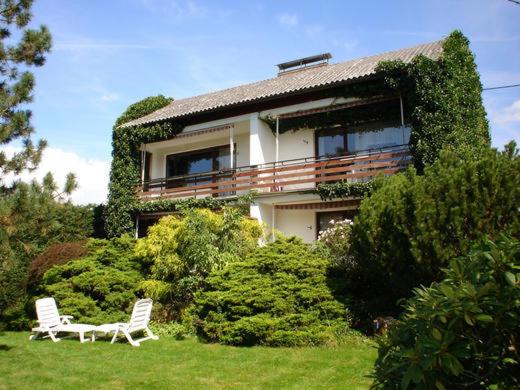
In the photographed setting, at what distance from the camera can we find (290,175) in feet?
54.2

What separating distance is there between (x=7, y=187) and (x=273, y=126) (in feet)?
38.8

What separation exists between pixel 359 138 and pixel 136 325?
10800mm

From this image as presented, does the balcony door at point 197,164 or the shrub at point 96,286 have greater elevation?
the balcony door at point 197,164

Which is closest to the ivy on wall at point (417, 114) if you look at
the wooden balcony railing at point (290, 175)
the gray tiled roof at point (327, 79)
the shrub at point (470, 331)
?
the gray tiled roof at point (327, 79)

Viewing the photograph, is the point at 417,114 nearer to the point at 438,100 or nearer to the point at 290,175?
the point at 438,100

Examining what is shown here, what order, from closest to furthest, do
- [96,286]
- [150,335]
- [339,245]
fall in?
[150,335], [339,245], [96,286]

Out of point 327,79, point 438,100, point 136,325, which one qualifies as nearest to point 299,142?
point 327,79

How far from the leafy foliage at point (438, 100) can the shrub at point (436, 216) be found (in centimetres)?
503

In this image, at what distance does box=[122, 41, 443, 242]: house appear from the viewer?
16.1 meters

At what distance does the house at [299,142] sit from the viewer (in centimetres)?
1606

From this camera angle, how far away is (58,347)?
391 inches

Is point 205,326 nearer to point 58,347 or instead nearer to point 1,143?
point 58,347

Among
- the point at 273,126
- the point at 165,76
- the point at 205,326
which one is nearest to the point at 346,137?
the point at 273,126

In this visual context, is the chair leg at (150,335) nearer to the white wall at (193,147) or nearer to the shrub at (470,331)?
the shrub at (470,331)
